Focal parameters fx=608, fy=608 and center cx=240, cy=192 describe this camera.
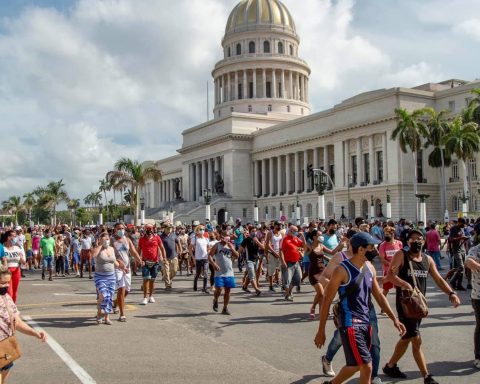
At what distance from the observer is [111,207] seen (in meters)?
144

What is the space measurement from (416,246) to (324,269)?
2.89 meters

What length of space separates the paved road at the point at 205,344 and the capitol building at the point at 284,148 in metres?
35.7

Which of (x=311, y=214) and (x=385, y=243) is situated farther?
(x=311, y=214)

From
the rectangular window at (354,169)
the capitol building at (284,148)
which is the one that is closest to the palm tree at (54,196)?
the capitol building at (284,148)

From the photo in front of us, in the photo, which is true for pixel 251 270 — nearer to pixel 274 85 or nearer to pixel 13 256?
pixel 13 256

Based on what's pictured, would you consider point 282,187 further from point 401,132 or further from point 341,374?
point 341,374

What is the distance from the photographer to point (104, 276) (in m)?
11.4

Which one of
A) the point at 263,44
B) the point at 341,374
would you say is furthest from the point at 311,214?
the point at 341,374

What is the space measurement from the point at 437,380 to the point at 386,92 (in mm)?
55705

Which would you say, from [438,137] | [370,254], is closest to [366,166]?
[438,137]

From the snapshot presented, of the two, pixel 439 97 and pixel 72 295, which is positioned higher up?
pixel 439 97

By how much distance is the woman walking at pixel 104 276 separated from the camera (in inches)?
440

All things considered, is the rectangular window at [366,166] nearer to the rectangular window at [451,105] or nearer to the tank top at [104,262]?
the rectangular window at [451,105]

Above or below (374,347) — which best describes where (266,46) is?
above
